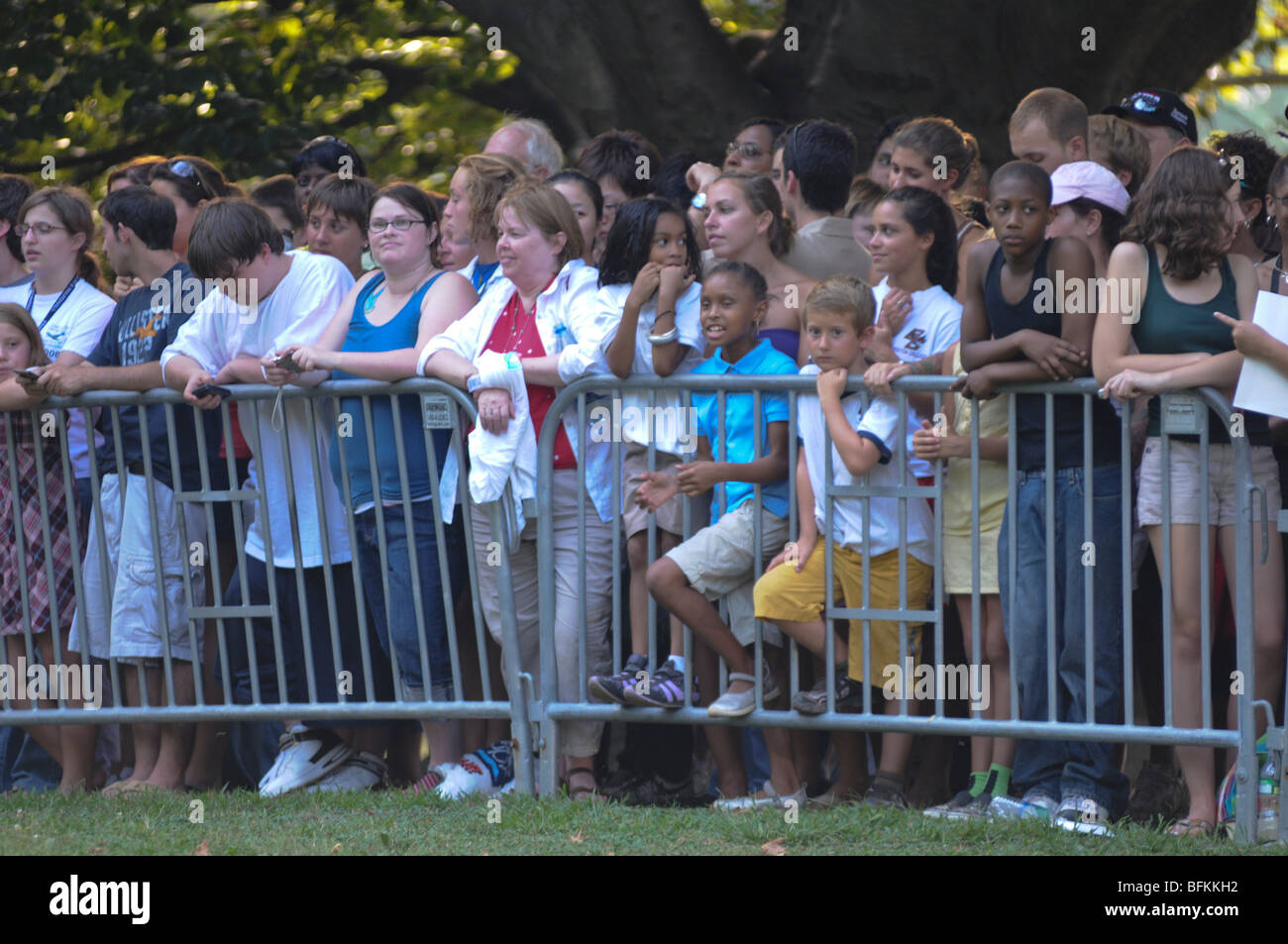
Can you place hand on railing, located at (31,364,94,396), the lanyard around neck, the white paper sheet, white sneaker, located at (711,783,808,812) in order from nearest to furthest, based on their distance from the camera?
the white paper sheet, white sneaker, located at (711,783,808,812), hand on railing, located at (31,364,94,396), the lanyard around neck

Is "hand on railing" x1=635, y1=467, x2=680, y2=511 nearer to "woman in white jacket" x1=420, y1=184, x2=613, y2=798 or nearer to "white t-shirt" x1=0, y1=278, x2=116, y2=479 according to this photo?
"woman in white jacket" x1=420, y1=184, x2=613, y2=798

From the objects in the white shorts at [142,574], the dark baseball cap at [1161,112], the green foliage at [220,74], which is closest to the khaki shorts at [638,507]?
the white shorts at [142,574]

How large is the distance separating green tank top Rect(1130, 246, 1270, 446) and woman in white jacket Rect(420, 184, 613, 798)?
1.90 metres

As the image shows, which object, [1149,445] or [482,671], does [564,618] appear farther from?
[1149,445]

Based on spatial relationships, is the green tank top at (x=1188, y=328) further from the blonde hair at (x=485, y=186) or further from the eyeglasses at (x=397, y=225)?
the eyeglasses at (x=397, y=225)

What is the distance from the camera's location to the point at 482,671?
6738mm

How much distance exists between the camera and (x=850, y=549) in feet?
20.7

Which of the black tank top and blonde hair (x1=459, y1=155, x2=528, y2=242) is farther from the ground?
blonde hair (x1=459, y1=155, x2=528, y2=242)

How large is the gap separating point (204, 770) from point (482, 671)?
4.91 feet

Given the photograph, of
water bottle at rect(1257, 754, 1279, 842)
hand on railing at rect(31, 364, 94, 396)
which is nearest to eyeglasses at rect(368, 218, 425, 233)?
hand on railing at rect(31, 364, 94, 396)

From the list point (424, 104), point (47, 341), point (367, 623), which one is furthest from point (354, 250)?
point (424, 104)

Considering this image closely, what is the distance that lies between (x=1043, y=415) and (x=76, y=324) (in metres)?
4.14

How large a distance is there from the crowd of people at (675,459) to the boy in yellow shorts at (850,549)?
0.01 meters

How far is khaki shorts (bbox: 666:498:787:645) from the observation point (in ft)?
21.0
